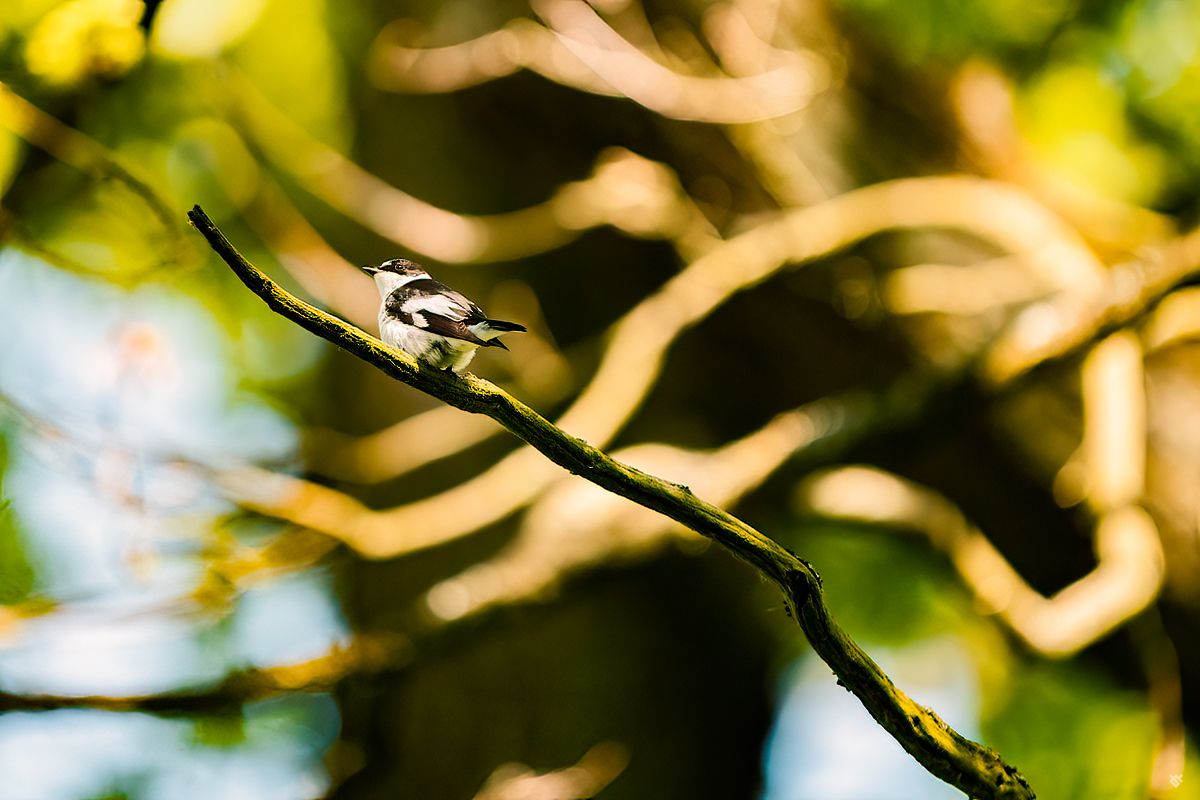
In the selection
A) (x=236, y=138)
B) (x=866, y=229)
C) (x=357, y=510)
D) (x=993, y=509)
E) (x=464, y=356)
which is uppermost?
(x=236, y=138)

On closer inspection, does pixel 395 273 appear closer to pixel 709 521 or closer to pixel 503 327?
pixel 503 327

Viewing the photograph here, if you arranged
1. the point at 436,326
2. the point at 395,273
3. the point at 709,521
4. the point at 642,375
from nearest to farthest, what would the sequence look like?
the point at 709,521 → the point at 436,326 → the point at 395,273 → the point at 642,375

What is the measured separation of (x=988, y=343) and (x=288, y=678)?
245cm

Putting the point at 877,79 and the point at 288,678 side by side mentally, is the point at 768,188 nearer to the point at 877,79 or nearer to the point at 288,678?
the point at 877,79

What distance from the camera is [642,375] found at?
3.23m

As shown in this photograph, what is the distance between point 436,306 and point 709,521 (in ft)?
1.81

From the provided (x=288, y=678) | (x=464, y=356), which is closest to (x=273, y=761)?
(x=288, y=678)

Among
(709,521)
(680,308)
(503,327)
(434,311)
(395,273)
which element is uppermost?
(680,308)

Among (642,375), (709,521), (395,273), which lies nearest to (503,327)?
(709,521)

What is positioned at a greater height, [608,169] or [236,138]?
[236,138]

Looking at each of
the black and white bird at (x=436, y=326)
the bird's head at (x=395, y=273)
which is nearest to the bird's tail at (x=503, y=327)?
the black and white bird at (x=436, y=326)

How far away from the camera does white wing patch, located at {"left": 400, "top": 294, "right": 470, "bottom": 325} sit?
1.35 meters

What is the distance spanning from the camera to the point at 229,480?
2768 mm

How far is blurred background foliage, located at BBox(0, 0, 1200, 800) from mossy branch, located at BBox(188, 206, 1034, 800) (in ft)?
4.90
